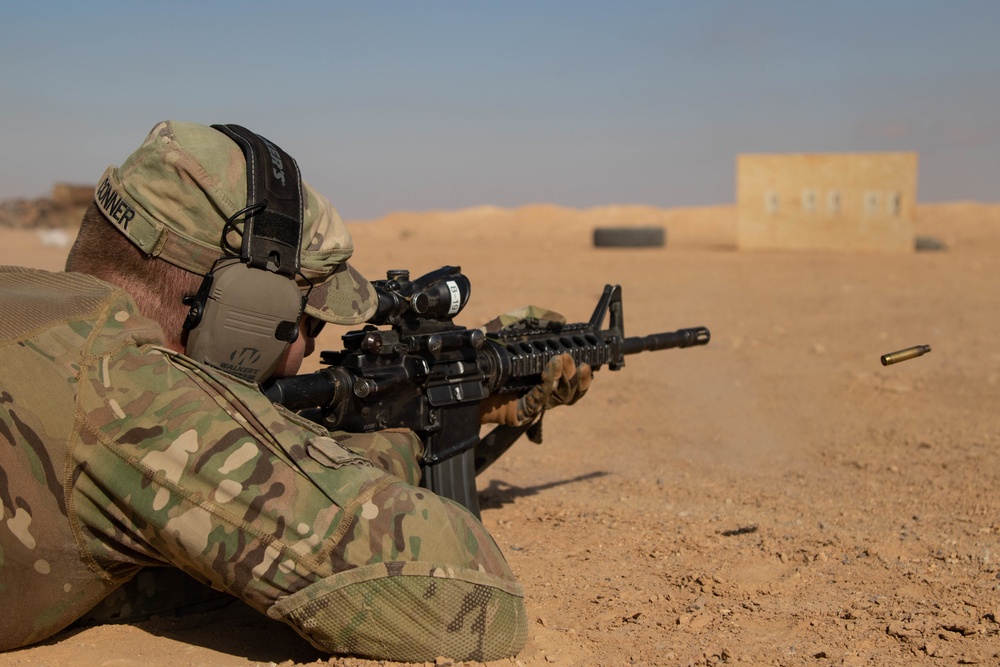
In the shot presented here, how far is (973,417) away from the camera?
6875 millimetres

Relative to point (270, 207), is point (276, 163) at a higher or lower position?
higher

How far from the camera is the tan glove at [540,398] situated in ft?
13.4

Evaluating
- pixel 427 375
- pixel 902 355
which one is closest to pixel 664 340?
pixel 902 355

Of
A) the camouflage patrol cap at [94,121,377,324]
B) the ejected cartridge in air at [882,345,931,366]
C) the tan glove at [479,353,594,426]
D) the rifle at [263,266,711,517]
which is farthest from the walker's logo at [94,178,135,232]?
the ejected cartridge in air at [882,345,931,366]

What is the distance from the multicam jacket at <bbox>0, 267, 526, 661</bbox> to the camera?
2205mm

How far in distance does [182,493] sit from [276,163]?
35.6 inches

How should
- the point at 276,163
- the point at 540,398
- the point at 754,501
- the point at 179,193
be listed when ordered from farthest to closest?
the point at 754,501, the point at 540,398, the point at 276,163, the point at 179,193

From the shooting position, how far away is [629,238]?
22484mm

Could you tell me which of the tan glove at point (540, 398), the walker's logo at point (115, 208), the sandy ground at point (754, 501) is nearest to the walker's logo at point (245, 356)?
the walker's logo at point (115, 208)

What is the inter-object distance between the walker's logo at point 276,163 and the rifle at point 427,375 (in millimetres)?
674

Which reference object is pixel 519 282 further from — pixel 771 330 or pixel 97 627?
pixel 97 627

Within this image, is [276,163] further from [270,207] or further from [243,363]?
[243,363]

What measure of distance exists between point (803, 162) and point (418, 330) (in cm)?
1912

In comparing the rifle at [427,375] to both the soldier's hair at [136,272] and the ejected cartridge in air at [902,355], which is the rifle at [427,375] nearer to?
the soldier's hair at [136,272]
